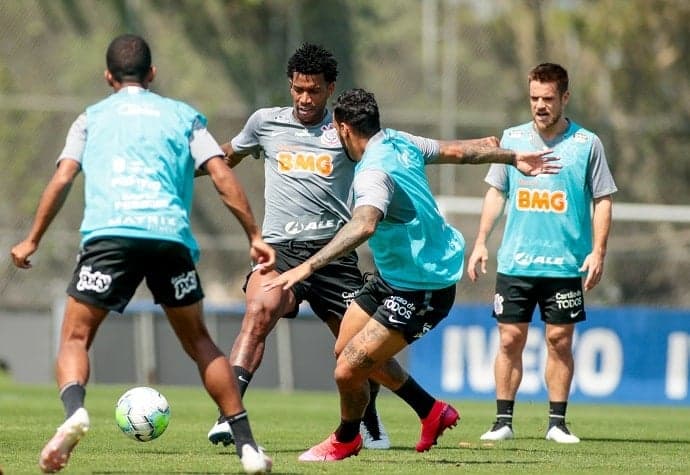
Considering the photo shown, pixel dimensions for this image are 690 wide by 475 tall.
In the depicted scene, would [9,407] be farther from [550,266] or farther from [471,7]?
[471,7]

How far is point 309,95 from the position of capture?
960 cm

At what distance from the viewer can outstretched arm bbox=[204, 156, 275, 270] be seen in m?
7.11

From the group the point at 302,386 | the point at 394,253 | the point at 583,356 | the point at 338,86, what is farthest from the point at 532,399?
the point at 394,253

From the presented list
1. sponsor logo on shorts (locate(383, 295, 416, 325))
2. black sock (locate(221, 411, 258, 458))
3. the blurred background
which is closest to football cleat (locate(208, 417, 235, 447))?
sponsor logo on shorts (locate(383, 295, 416, 325))

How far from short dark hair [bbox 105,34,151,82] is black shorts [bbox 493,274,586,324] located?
167 inches

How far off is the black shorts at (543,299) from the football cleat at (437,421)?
1.89 m

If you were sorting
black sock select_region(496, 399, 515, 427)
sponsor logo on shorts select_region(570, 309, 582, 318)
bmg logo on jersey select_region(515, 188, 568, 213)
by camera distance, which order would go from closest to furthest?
black sock select_region(496, 399, 515, 427) < sponsor logo on shorts select_region(570, 309, 582, 318) < bmg logo on jersey select_region(515, 188, 568, 213)

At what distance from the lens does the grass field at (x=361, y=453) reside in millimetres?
7898

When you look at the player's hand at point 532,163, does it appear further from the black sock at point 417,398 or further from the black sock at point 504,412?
the black sock at point 504,412

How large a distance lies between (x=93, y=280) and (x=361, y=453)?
2594 mm

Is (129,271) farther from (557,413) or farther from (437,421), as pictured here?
(557,413)

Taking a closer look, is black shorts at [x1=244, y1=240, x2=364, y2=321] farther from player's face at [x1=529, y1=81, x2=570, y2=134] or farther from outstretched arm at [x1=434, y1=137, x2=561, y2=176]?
player's face at [x1=529, y1=81, x2=570, y2=134]

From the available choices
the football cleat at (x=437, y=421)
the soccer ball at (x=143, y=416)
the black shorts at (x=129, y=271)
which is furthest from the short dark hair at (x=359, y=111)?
the soccer ball at (x=143, y=416)

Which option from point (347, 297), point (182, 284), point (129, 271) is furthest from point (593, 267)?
point (129, 271)
